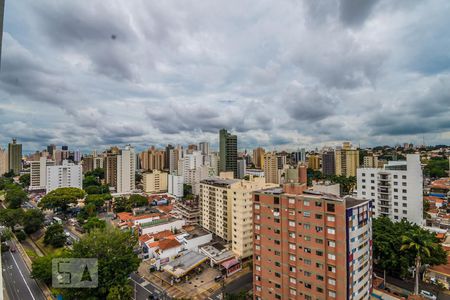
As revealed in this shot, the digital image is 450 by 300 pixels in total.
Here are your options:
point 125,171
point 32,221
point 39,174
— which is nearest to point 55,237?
point 32,221

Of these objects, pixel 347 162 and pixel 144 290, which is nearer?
pixel 144 290

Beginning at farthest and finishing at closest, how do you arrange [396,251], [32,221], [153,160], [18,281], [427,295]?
[153,160]
[32,221]
[18,281]
[396,251]
[427,295]

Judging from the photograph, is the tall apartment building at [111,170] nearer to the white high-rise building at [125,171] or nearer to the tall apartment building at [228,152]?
the white high-rise building at [125,171]

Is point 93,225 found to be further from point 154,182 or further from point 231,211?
point 154,182

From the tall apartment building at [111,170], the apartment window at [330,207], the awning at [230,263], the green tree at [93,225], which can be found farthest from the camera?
the tall apartment building at [111,170]

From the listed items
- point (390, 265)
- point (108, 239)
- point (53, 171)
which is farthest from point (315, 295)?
point (53, 171)

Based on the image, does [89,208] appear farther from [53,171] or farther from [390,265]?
[390,265]

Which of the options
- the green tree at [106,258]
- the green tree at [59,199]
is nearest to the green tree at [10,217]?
the green tree at [59,199]
